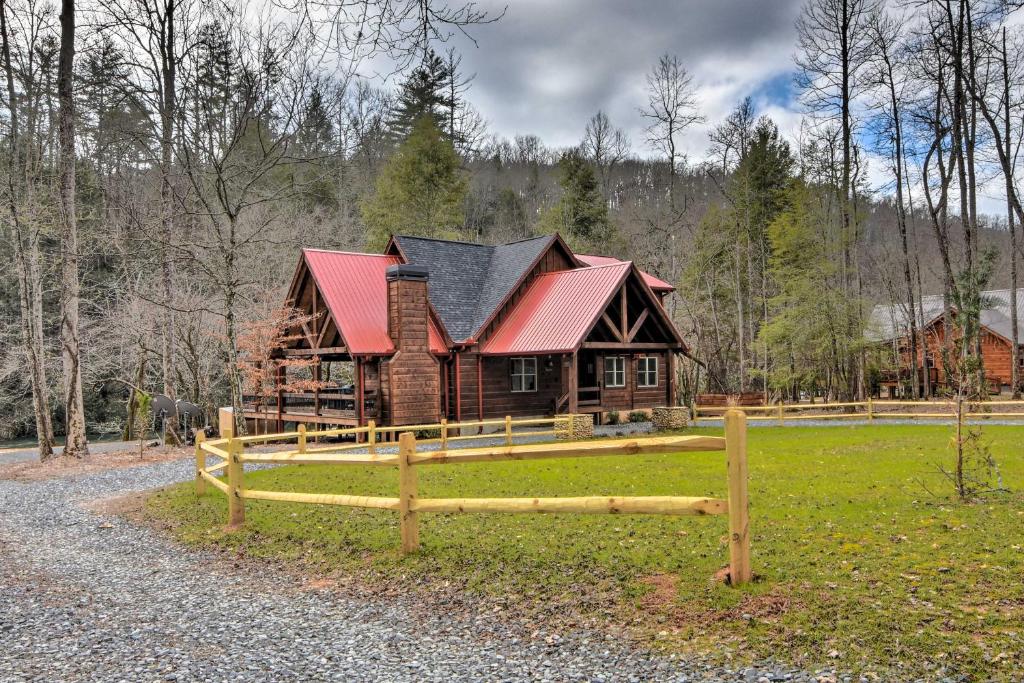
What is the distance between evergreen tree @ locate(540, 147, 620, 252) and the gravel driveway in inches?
1341

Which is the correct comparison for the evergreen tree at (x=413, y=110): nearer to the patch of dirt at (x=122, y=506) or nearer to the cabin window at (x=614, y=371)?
the cabin window at (x=614, y=371)

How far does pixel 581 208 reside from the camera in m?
40.3

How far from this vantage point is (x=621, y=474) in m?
12.9

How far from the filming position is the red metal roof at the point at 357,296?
2091cm

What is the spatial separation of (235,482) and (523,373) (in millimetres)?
15169

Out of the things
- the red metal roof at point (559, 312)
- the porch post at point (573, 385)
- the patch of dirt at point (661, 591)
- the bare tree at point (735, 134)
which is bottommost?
the patch of dirt at point (661, 591)

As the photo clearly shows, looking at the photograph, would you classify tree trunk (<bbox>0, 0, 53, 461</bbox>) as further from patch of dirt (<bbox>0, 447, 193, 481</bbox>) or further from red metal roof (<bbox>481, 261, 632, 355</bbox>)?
red metal roof (<bbox>481, 261, 632, 355</bbox>)

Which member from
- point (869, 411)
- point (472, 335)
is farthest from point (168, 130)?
point (869, 411)

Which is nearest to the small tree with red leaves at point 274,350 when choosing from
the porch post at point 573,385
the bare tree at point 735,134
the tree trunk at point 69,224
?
the tree trunk at point 69,224

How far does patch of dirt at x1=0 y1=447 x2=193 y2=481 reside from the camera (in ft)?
50.6

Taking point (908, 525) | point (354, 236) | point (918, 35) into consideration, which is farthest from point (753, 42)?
point (354, 236)

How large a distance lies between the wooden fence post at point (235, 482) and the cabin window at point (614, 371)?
1689 centimetres

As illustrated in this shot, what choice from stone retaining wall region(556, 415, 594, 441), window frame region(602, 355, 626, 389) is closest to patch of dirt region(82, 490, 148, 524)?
stone retaining wall region(556, 415, 594, 441)

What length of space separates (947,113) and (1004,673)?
28.1 meters
